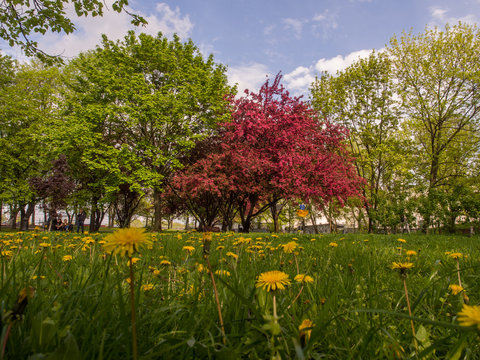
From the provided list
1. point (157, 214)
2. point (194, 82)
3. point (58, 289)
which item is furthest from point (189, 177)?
point (58, 289)

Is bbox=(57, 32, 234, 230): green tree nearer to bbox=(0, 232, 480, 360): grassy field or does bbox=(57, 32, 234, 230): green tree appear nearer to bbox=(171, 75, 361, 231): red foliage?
bbox=(171, 75, 361, 231): red foliage

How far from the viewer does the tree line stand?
48.5 ft

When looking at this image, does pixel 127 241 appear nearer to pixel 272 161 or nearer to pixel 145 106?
pixel 272 161

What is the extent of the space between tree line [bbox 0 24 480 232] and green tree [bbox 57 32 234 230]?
87 mm

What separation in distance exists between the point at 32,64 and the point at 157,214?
19612 millimetres

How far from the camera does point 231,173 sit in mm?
15078

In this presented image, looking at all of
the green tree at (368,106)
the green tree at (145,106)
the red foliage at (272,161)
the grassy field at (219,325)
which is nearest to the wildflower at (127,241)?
the grassy field at (219,325)

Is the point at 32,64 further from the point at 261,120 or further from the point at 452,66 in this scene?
the point at 452,66

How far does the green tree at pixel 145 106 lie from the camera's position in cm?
1512

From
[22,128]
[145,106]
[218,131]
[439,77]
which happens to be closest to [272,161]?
[218,131]

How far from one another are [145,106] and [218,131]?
4.98 m

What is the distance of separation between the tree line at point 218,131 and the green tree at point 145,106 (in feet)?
0.29

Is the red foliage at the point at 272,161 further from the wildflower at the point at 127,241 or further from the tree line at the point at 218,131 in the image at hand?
the wildflower at the point at 127,241

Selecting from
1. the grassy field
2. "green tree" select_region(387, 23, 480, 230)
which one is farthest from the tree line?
the grassy field
